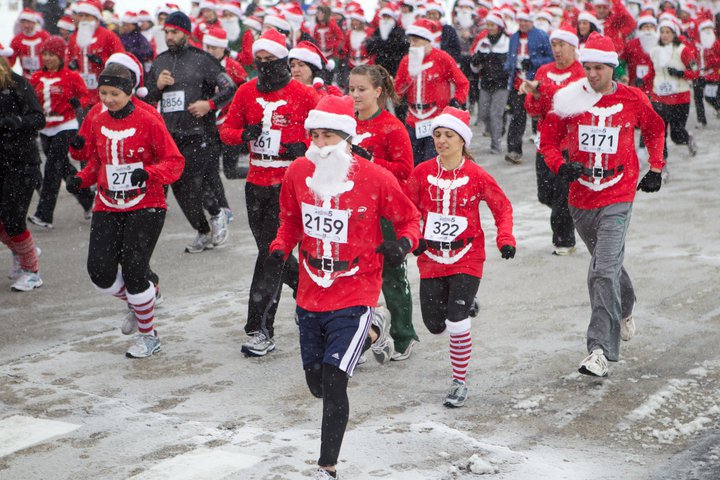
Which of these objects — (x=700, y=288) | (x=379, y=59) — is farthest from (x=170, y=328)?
(x=379, y=59)

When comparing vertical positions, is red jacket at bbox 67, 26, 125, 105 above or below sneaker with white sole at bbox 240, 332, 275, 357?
above

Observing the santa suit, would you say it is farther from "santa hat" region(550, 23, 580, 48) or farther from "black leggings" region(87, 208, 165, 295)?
"black leggings" region(87, 208, 165, 295)

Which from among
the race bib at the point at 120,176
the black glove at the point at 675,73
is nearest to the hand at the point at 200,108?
the race bib at the point at 120,176

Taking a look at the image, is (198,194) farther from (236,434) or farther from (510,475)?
(510,475)

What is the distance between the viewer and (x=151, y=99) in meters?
10.3

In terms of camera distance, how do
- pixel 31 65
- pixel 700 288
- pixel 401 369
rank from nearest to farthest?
1. pixel 401 369
2. pixel 700 288
3. pixel 31 65

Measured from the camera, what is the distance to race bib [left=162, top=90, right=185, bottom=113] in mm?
10328

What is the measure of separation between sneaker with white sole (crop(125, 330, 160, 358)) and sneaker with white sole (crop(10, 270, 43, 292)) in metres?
2.29

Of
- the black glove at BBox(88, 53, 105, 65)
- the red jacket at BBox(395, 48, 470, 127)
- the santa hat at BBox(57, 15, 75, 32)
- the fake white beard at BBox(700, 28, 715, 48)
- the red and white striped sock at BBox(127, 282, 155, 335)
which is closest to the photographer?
the red and white striped sock at BBox(127, 282, 155, 335)

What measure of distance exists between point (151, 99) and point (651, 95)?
282 inches

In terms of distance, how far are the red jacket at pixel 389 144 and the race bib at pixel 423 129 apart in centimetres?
416

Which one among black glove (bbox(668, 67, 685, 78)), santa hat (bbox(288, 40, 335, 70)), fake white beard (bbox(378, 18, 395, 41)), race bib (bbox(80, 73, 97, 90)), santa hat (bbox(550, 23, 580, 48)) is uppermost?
santa hat (bbox(288, 40, 335, 70))

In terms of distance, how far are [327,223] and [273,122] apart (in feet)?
7.60

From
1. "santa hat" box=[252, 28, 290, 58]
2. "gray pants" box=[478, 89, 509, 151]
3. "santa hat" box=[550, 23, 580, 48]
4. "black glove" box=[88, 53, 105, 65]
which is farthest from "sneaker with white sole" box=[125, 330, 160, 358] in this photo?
"gray pants" box=[478, 89, 509, 151]
